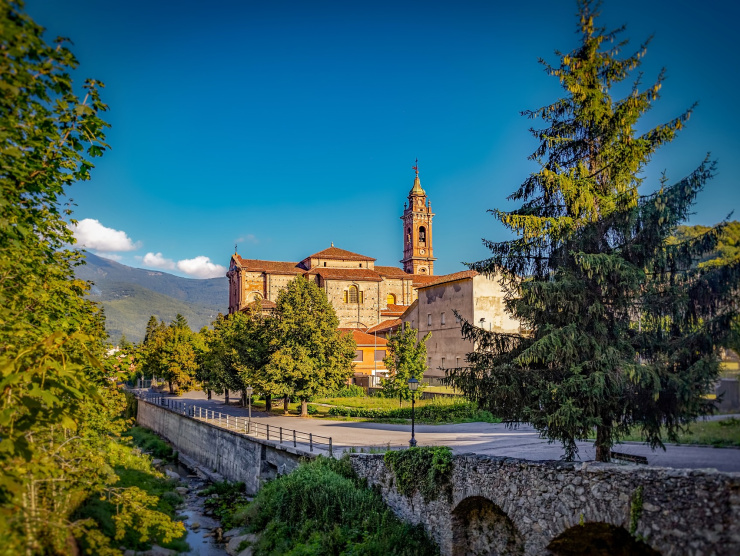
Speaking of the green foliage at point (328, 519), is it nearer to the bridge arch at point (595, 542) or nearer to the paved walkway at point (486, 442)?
the paved walkway at point (486, 442)

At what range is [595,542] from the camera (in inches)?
369

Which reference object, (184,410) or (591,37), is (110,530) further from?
(184,410)

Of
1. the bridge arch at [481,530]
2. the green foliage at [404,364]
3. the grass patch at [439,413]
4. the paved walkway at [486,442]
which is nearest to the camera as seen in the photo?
the paved walkway at [486,442]

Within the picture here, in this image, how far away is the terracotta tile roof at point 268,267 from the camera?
70.6 meters

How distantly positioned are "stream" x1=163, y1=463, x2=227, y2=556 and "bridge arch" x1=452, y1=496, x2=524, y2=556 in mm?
8907

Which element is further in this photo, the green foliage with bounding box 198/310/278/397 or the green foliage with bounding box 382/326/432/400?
the green foliage with bounding box 198/310/278/397

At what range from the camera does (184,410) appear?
3656cm

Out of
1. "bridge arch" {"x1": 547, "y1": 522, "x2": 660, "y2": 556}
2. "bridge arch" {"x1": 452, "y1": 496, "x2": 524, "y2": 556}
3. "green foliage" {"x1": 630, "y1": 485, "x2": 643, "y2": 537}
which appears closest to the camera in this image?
"green foliage" {"x1": 630, "y1": 485, "x2": 643, "y2": 537}

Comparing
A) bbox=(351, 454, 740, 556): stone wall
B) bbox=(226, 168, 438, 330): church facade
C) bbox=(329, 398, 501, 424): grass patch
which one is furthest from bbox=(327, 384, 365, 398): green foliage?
bbox=(351, 454, 740, 556): stone wall

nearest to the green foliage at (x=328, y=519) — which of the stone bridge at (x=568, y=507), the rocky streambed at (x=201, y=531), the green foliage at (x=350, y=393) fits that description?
the stone bridge at (x=568, y=507)

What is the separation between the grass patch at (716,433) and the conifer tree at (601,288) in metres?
0.89

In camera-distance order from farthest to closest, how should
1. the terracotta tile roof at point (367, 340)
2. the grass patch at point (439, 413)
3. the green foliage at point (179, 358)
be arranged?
1. the green foliage at point (179, 358)
2. the terracotta tile roof at point (367, 340)
3. the grass patch at point (439, 413)

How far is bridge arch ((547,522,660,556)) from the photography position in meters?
8.84

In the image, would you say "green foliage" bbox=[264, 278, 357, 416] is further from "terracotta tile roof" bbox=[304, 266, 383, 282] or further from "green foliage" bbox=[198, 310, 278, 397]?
"terracotta tile roof" bbox=[304, 266, 383, 282]
